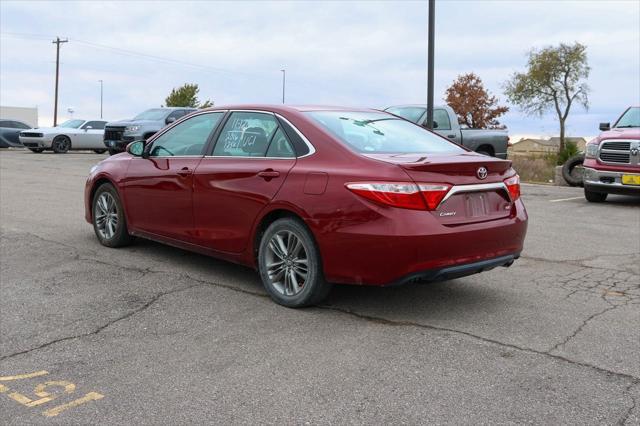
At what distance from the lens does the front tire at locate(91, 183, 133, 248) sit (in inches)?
274

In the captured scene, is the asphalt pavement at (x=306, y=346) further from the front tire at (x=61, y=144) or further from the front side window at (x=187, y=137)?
the front tire at (x=61, y=144)

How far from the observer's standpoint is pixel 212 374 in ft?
12.3

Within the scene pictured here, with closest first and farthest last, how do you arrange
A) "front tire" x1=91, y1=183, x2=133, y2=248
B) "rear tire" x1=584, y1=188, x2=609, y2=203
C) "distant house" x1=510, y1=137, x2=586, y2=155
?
"front tire" x1=91, y1=183, x2=133, y2=248 < "rear tire" x1=584, y1=188, x2=609, y2=203 < "distant house" x1=510, y1=137, x2=586, y2=155

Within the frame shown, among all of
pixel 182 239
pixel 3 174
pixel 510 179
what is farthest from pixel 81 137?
pixel 510 179

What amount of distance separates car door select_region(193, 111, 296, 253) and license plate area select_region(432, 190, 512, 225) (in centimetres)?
122

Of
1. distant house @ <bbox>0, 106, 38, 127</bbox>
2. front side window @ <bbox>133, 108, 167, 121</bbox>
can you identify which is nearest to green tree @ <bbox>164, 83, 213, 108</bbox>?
distant house @ <bbox>0, 106, 38, 127</bbox>

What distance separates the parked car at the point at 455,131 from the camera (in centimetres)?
1554

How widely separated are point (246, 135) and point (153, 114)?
60.8 feet

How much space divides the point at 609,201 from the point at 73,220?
9851 millimetres

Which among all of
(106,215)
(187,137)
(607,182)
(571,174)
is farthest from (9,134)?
(187,137)

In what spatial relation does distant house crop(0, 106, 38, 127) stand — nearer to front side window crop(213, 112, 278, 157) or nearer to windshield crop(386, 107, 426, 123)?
windshield crop(386, 107, 426, 123)

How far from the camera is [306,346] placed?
4180 mm

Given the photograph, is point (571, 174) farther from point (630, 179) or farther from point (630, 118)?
point (630, 179)

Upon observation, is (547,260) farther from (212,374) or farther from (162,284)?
(212,374)
